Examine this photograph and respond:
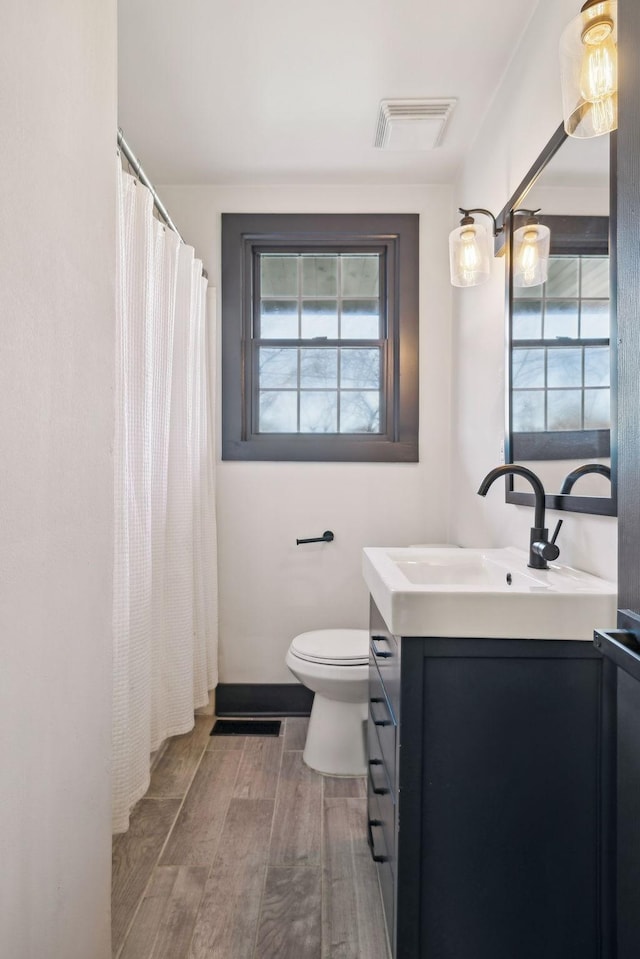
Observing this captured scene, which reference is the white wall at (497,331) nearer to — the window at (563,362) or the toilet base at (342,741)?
the window at (563,362)

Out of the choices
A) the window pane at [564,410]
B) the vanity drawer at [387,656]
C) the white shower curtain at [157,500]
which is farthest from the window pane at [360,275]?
the vanity drawer at [387,656]

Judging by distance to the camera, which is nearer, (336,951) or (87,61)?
(87,61)

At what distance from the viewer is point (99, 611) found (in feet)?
3.55

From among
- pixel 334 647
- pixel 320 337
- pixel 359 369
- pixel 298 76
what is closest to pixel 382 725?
pixel 334 647

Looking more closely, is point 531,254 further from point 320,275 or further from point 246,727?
point 246,727

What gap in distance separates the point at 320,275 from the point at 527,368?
1438 mm

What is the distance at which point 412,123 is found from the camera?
6.88 ft

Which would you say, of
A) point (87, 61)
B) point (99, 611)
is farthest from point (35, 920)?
point (87, 61)

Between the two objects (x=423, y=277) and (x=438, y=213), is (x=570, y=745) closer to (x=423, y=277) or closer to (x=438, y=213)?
(x=423, y=277)

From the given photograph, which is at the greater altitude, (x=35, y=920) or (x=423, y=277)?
(x=423, y=277)

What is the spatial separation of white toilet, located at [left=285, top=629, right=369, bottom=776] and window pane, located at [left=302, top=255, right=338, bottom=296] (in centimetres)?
169

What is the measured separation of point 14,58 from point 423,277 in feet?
6.92

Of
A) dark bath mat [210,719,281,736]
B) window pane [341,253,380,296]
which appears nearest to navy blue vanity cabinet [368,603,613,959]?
dark bath mat [210,719,281,736]

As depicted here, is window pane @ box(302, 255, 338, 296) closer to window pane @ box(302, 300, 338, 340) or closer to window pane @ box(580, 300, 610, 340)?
window pane @ box(302, 300, 338, 340)
